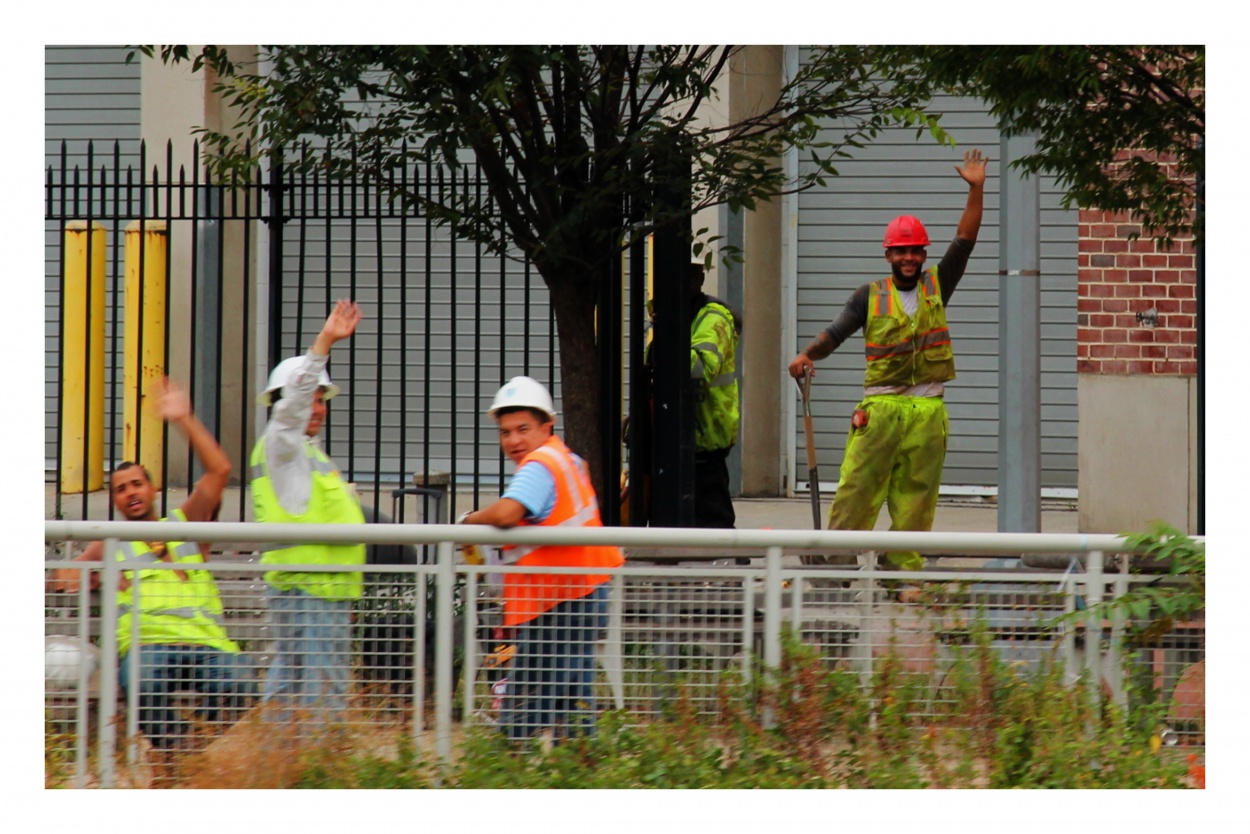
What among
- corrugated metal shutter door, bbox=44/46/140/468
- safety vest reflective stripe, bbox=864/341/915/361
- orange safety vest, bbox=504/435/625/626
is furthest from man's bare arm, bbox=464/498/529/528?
corrugated metal shutter door, bbox=44/46/140/468

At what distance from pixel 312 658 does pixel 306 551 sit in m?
0.39

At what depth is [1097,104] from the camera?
7395 mm

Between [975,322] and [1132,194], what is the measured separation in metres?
5.33

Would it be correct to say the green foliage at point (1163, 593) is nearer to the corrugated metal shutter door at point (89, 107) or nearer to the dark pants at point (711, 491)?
the dark pants at point (711, 491)

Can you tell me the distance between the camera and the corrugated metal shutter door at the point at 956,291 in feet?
42.9

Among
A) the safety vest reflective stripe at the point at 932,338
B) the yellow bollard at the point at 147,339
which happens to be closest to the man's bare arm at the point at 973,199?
the safety vest reflective stripe at the point at 932,338

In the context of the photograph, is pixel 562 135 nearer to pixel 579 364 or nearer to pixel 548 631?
pixel 579 364

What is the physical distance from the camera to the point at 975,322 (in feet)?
43.3

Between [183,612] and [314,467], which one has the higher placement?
[314,467]

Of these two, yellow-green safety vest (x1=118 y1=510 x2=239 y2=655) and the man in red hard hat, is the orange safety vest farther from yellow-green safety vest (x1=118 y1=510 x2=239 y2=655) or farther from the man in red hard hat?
the man in red hard hat

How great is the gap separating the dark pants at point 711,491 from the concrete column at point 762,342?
148 inches

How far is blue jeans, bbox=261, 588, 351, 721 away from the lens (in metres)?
5.11

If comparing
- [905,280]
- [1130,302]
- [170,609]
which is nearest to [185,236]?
[905,280]

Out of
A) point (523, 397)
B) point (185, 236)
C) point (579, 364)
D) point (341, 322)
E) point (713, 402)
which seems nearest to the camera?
point (523, 397)
